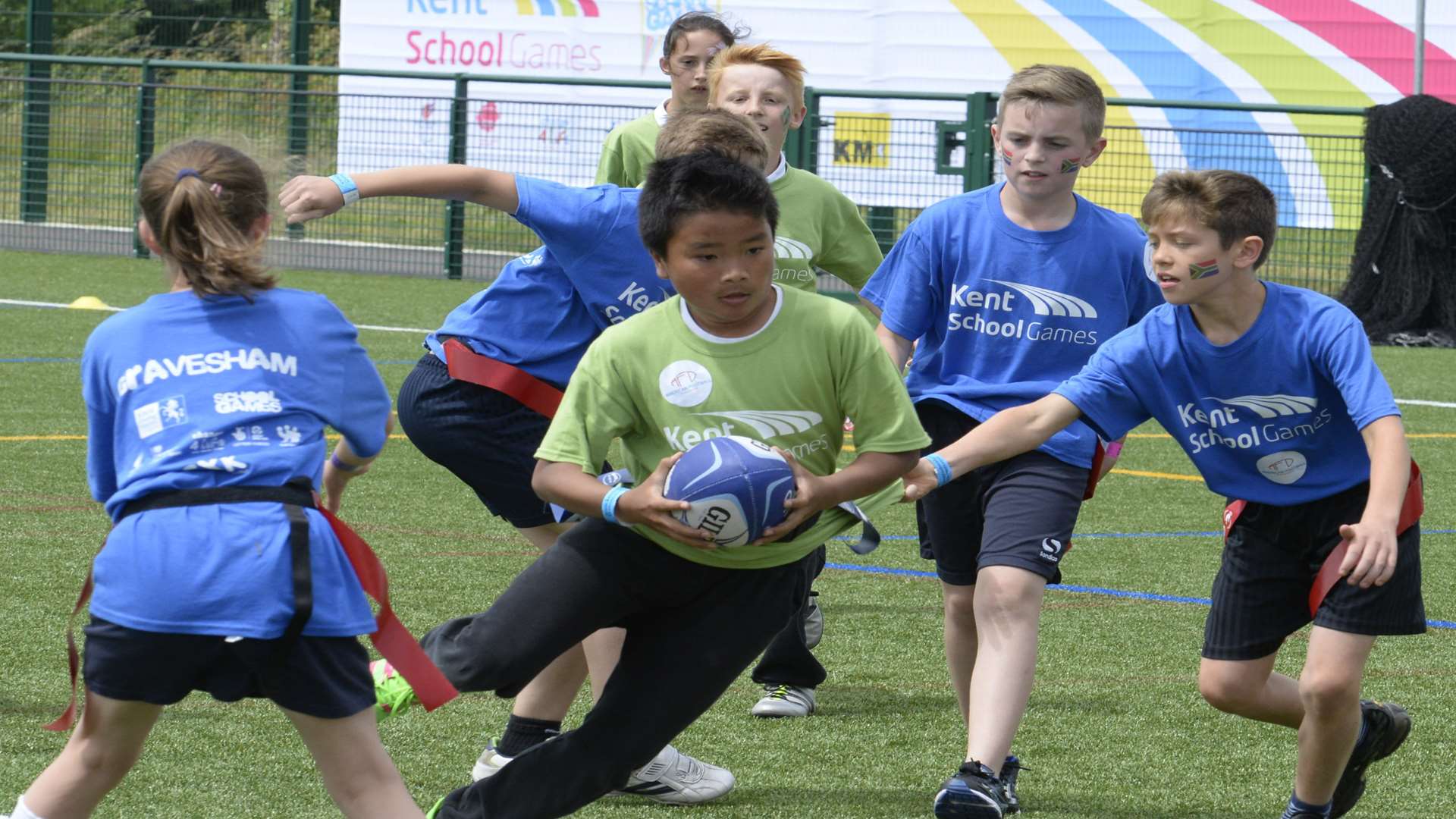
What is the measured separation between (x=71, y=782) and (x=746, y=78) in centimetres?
250

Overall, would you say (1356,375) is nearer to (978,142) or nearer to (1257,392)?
(1257,392)

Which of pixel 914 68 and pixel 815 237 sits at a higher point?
pixel 914 68

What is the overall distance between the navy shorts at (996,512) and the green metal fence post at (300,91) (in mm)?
8959

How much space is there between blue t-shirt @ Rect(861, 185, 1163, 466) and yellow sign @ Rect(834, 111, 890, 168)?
483 inches

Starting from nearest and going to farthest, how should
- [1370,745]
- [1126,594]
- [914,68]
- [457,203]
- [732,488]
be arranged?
[732,488], [1370,745], [1126,594], [457,203], [914,68]

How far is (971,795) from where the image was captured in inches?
163

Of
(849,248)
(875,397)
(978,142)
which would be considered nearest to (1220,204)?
(875,397)

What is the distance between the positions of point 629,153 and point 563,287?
1.91 feet

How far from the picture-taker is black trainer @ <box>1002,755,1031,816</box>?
4391 millimetres

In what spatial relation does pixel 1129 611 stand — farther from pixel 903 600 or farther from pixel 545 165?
pixel 545 165

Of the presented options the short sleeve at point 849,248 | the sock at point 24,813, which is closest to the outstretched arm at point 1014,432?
the short sleeve at point 849,248

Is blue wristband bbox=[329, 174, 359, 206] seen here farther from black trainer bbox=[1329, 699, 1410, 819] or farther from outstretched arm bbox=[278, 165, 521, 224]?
black trainer bbox=[1329, 699, 1410, 819]

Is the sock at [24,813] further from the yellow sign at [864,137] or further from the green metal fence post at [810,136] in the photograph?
the yellow sign at [864,137]

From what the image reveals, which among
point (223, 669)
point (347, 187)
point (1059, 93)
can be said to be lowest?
point (223, 669)
